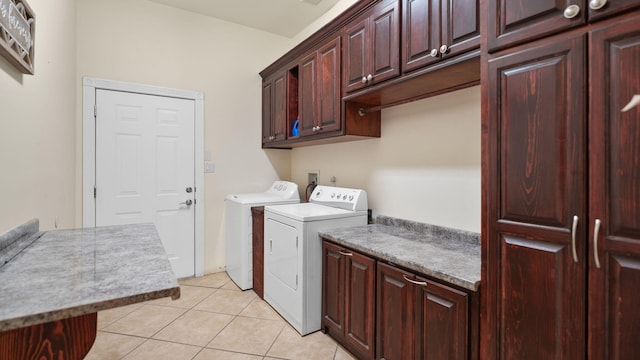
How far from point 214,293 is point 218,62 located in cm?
246

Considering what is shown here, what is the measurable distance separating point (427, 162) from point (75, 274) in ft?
6.41

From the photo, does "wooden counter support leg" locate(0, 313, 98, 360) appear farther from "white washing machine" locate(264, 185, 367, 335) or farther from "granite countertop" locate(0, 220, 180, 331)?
"white washing machine" locate(264, 185, 367, 335)

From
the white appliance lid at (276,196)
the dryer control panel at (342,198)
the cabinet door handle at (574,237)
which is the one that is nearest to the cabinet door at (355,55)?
the dryer control panel at (342,198)

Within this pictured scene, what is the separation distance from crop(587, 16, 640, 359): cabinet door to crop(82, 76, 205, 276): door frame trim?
3243 millimetres

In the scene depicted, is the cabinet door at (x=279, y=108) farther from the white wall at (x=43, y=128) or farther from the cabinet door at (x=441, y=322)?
the cabinet door at (x=441, y=322)

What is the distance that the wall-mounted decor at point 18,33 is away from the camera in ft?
3.87

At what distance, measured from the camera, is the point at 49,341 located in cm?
90

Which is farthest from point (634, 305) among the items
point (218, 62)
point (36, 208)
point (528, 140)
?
point (218, 62)

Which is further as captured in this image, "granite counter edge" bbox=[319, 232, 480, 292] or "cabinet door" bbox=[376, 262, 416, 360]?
"cabinet door" bbox=[376, 262, 416, 360]

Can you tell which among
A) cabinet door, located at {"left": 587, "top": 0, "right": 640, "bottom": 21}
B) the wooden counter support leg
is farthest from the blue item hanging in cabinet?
cabinet door, located at {"left": 587, "top": 0, "right": 640, "bottom": 21}

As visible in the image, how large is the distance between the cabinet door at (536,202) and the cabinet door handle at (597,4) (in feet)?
0.26

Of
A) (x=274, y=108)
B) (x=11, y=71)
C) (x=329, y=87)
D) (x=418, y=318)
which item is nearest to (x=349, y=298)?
(x=418, y=318)

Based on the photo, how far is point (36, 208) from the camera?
5.38 feet

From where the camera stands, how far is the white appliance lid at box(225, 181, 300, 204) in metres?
3.14
